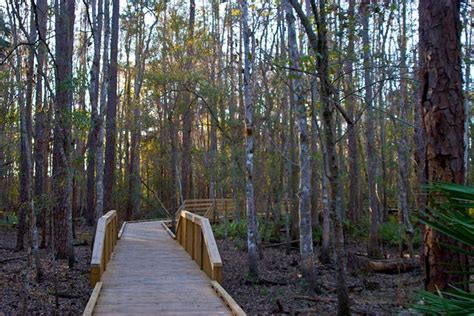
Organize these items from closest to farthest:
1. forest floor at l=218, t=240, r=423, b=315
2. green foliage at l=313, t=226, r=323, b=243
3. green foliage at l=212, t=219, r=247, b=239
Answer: forest floor at l=218, t=240, r=423, b=315 → green foliage at l=313, t=226, r=323, b=243 → green foliage at l=212, t=219, r=247, b=239

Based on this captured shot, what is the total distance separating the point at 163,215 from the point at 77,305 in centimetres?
2000

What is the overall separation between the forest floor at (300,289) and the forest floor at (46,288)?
3011 millimetres

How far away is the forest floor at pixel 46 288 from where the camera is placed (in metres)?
8.27

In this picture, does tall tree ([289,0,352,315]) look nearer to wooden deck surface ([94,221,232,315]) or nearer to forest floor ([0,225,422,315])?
forest floor ([0,225,422,315])

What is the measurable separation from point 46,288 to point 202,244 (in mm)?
3047

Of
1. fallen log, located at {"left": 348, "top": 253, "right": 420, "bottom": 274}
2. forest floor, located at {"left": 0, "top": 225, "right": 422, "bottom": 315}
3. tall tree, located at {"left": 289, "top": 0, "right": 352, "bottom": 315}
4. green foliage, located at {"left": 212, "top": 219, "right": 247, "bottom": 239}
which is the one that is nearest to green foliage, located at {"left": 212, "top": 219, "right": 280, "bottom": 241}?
green foliage, located at {"left": 212, "top": 219, "right": 247, "bottom": 239}

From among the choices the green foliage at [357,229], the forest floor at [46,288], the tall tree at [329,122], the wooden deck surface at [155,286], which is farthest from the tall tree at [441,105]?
the green foliage at [357,229]

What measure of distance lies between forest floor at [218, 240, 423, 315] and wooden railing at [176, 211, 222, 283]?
117 cm

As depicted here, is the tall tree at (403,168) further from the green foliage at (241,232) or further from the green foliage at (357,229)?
the green foliage at (241,232)

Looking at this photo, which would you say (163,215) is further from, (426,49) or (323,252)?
(426,49)

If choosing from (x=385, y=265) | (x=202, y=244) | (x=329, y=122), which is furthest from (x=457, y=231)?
(x=385, y=265)

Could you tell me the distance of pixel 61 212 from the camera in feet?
41.3

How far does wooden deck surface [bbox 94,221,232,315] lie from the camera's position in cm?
630

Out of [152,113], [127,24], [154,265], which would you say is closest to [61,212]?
[154,265]
